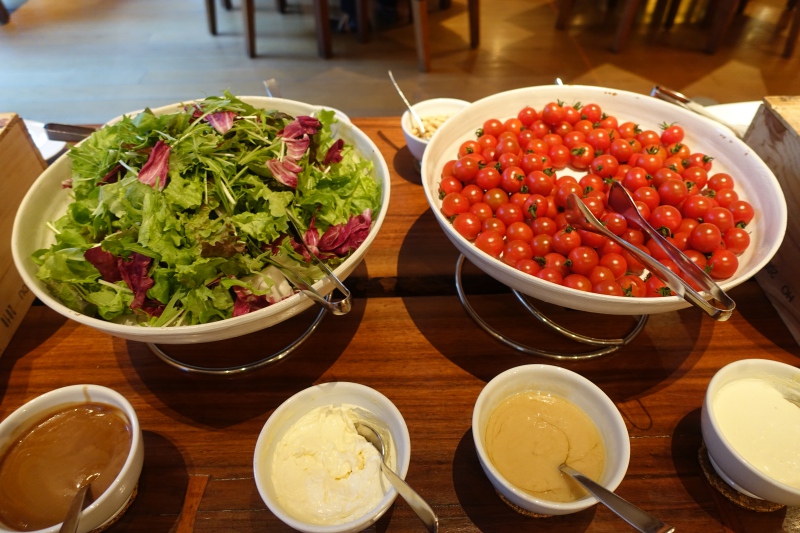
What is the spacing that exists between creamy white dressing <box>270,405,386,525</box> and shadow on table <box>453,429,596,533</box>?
0.18 metres

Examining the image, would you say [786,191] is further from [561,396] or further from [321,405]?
[321,405]

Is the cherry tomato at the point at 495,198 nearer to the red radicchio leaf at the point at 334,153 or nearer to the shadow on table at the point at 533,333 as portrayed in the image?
the shadow on table at the point at 533,333

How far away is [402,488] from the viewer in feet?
2.33

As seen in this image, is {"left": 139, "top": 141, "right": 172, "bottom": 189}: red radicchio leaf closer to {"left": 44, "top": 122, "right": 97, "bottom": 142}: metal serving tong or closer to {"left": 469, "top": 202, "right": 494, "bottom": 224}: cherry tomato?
{"left": 44, "top": 122, "right": 97, "bottom": 142}: metal serving tong

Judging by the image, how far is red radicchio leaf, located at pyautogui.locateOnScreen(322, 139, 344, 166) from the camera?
1195 mm

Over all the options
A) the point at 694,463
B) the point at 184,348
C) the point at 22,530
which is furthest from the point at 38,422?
the point at 694,463

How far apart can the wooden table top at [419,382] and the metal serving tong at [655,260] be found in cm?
21

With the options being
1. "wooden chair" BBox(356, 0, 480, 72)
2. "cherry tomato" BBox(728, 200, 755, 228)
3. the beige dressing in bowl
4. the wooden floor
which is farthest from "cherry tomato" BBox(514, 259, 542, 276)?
"wooden chair" BBox(356, 0, 480, 72)

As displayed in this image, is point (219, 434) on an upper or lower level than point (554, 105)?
lower

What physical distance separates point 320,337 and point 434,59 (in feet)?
11.8

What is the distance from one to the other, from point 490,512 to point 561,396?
0.24m

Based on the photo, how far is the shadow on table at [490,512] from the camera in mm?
835

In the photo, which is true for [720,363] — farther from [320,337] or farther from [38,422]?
[38,422]

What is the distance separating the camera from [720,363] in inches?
41.8
